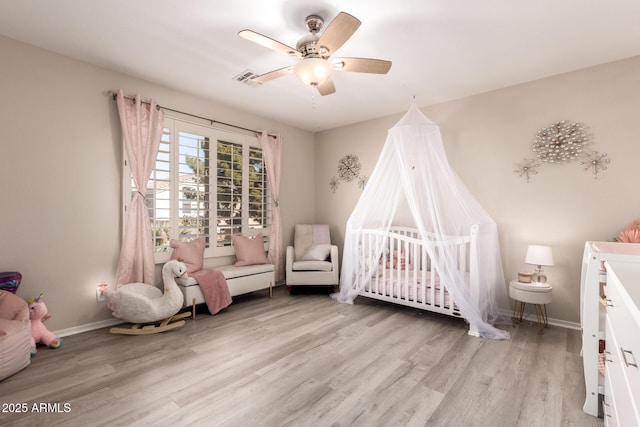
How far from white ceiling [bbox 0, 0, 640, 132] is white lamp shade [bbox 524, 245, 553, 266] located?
187 centimetres

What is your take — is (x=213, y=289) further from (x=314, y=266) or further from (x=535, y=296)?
(x=535, y=296)

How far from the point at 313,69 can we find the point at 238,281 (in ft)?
8.97

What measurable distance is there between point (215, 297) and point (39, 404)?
1740 millimetres

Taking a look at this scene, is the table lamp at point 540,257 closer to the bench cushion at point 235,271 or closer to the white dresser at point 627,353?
the white dresser at point 627,353

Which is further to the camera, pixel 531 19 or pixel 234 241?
pixel 234 241

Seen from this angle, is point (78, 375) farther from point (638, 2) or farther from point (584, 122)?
point (584, 122)

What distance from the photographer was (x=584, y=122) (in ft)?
10.1

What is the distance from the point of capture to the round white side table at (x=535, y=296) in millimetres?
2916

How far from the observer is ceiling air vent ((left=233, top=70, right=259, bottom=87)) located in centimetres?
319

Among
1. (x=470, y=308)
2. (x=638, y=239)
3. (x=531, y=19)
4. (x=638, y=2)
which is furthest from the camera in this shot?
(x=470, y=308)

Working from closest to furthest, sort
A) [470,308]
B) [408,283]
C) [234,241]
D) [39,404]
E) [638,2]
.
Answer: [39,404] → [638,2] → [470,308] → [408,283] → [234,241]

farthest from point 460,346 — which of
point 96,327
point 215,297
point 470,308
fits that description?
point 96,327

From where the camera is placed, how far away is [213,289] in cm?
348

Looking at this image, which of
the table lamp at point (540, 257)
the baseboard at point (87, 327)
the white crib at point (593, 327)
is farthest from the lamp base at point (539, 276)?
the baseboard at point (87, 327)
